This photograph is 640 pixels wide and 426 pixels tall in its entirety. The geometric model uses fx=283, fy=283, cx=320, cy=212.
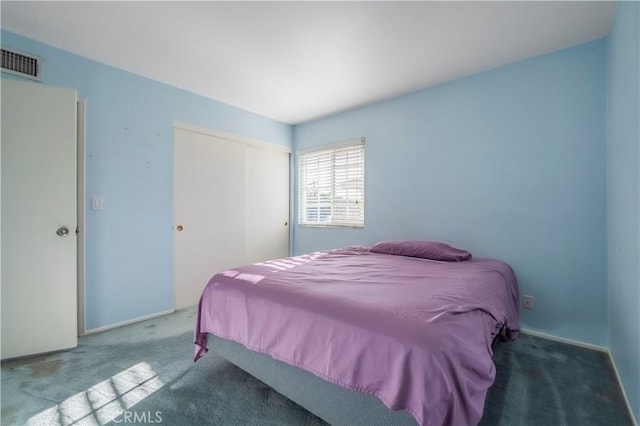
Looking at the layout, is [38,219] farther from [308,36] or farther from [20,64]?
[308,36]

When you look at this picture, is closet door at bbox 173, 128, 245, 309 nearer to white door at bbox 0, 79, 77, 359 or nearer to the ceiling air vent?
white door at bbox 0, 79, 77, 359

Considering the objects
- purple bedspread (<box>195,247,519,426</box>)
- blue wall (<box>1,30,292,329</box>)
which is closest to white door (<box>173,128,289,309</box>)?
blue wall (<box>1,30,292,329</box>)

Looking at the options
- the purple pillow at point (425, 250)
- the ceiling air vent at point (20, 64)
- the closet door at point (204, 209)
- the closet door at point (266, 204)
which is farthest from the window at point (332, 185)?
the ceiling air vent at point (20, 64)

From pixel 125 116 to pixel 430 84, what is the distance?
303 cm

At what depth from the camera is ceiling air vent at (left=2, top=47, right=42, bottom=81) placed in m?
2.08

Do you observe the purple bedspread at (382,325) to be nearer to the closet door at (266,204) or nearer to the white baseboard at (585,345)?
the white baseboard at (585,345)

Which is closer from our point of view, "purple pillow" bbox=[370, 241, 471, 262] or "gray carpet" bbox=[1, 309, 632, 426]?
"gray carpet" bbox=[1, 309, 632, 426]

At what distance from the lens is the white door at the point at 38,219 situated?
197cm

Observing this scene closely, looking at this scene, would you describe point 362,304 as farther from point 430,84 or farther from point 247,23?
point 430,84

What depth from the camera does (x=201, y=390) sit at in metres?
1.64

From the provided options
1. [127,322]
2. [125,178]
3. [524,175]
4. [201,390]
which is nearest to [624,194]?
[524,175]

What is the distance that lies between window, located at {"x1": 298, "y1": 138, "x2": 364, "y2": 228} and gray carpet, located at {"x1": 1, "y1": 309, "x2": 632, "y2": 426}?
2164mm

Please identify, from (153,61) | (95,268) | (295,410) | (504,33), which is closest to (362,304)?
(295,410)

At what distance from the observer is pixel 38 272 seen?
2.07m
